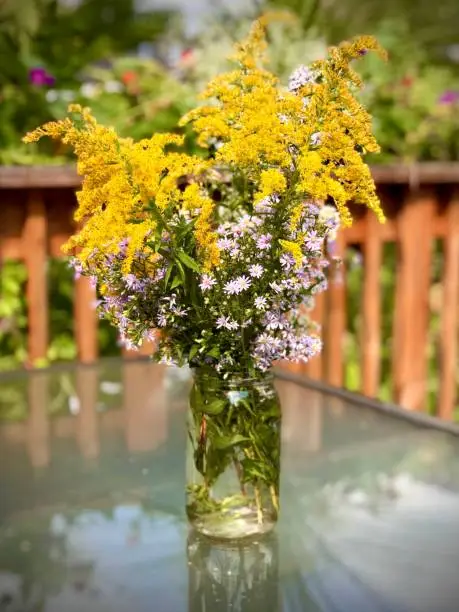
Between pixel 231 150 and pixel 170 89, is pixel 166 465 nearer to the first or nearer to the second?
pixel 231 150

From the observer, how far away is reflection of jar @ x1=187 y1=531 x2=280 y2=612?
810 mm

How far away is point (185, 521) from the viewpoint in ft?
3.26

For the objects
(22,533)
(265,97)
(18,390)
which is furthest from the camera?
(18,390)

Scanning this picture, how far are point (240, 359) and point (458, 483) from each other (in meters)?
0.45

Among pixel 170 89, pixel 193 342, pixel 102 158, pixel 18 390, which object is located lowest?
pixel 18 390

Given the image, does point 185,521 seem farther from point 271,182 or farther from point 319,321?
point 319,321

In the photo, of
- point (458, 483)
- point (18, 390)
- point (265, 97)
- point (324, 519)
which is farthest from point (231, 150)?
point (18, 390)

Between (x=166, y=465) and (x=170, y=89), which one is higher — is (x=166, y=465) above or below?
A: below

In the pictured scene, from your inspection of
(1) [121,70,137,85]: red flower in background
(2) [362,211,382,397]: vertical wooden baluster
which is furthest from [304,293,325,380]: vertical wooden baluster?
(1) [121,70,137,85]: red flower in background

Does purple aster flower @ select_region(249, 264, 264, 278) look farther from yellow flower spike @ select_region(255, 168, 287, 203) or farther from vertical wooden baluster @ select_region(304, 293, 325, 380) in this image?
vertical wooden baluster @ select_region(304, 293, 325, 380)

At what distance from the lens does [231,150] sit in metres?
0.77

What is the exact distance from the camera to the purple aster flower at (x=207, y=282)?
792mm

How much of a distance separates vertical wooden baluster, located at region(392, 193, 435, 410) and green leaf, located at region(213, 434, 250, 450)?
169 centimetres

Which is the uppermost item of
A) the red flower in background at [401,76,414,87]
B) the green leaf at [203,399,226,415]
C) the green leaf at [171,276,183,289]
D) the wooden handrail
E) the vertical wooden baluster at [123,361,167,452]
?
the red flower in background at [401,76,414,87]
